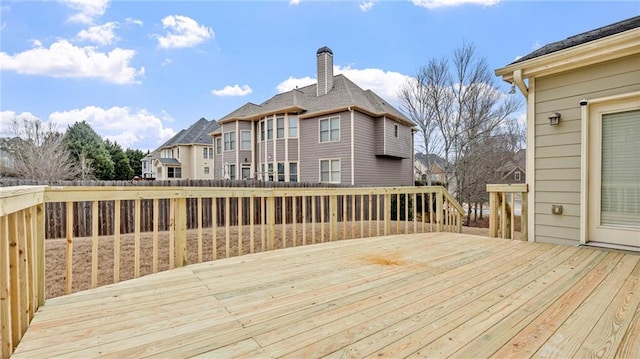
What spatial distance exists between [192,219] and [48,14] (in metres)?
9.48

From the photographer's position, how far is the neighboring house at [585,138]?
10.6ft

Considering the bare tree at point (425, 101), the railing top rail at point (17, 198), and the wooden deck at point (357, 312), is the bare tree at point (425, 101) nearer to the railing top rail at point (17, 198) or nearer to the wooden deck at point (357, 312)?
the wooden deck at point (357, 312)

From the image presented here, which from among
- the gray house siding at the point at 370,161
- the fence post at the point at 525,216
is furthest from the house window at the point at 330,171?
the fence post at the point at 525,216

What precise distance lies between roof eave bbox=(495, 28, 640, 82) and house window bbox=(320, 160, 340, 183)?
9.48 meters

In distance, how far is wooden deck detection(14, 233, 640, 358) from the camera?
140cm

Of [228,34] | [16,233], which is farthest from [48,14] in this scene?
[16,233]

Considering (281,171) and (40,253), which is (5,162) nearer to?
(281,171)

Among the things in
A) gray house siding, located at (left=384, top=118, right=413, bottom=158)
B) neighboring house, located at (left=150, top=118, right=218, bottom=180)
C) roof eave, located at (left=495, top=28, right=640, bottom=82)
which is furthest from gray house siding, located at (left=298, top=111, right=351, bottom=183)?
neighboring house, located at (left=150, top=118, right=218, bottom=180)

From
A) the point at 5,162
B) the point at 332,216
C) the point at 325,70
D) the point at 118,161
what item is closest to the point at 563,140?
the point at 332,216

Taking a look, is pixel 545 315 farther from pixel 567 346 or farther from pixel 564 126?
pixel 564 126

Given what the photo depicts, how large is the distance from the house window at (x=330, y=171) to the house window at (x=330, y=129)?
41.2 inches

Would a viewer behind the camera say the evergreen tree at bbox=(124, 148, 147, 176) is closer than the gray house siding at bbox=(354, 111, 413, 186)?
No

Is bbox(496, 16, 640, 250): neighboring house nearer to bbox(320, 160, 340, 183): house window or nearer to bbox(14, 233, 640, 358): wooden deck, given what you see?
bbox(14, 233, 640, 358): wooden deck

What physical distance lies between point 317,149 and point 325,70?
13.1 feet
